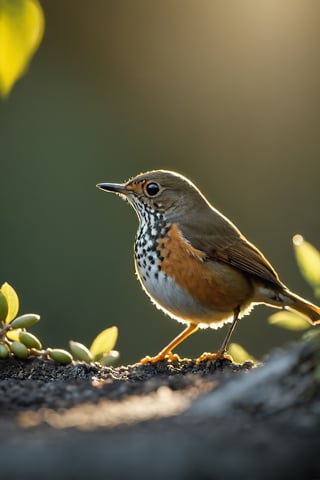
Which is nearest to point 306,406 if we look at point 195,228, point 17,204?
point 195,228

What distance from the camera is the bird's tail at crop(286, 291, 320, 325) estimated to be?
479cm

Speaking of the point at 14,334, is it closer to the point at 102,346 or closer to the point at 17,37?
the point at 102,346

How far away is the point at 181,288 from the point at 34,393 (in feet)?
5.32

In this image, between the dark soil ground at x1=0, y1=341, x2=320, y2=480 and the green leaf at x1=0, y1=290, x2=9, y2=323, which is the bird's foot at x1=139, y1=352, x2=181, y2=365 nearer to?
the green leaf at x1=0, y1=290, x2=9, y2=323

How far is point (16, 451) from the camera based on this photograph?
1.76 meters

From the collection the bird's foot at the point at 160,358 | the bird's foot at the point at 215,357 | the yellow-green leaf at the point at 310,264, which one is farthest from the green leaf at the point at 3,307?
the yellow-green leaf at the point at 310,264

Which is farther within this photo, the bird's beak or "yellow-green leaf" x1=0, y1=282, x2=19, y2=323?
the bird's beak

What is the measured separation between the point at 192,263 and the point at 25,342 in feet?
3.65

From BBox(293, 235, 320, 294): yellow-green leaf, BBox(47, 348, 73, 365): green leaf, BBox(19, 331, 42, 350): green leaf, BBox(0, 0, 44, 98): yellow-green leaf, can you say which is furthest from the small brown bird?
BBox(0, 0, 44, 98): yellow-green leaf

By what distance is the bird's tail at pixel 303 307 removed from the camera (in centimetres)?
479

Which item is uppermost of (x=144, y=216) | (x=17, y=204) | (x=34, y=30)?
(x=34, y=30)

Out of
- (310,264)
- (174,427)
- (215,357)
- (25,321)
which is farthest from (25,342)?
(174,427)

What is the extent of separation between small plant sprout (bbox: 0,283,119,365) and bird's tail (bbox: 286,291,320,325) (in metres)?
1.41

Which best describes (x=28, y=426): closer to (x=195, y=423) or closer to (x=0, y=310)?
(x=195, y=423)
